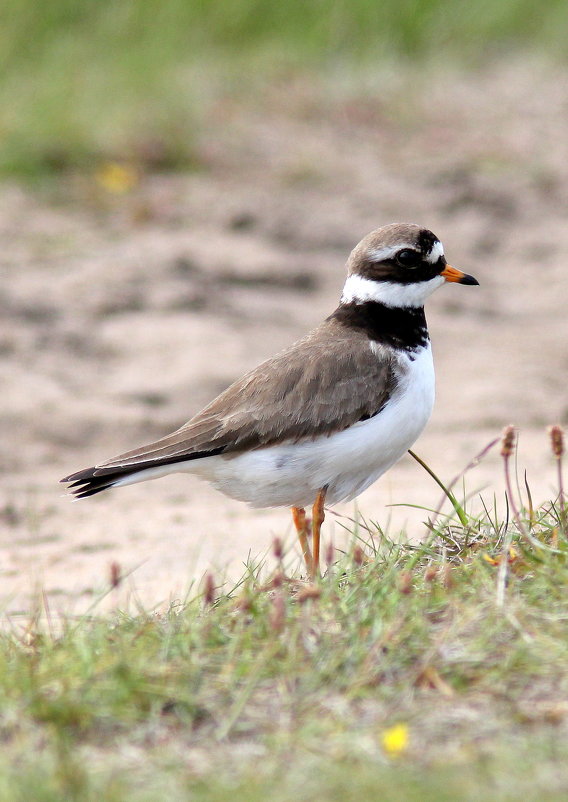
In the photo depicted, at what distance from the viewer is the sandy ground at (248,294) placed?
20.6 ft

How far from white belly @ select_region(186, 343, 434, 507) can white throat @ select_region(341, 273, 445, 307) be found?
0.34 m

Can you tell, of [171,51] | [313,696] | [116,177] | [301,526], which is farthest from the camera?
[171,51]

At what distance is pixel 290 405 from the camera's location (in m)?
4.63

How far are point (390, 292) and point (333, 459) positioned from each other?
805 millimetres

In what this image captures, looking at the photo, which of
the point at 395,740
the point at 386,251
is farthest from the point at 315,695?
the point at 386,251

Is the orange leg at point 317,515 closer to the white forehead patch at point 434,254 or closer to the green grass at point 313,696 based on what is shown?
the green grass at point 313,696

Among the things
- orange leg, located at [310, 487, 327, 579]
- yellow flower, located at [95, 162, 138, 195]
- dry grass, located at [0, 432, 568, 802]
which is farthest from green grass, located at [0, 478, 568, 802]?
yellow flower, located at [95, 162, 138, 195]

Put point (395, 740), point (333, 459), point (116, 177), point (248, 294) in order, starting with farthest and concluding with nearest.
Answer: point (116, 177) → point (248, 294) → point (333, 459) → point (395, 740)

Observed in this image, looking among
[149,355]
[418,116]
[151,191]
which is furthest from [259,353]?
[418,116]

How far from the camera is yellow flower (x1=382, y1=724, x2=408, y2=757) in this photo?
9.77ft

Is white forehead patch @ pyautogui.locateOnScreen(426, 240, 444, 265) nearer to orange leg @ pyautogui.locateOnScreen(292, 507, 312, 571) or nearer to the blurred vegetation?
orange leg @ pyautogui.locateOnScreen(292, 507, 312, 571)

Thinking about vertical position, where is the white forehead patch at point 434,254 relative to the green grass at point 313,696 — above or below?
above

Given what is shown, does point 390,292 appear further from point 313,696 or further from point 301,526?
point 313,696

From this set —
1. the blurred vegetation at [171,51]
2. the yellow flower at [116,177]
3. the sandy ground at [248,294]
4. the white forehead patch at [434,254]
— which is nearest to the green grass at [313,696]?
the sandy ground at [248,294]
